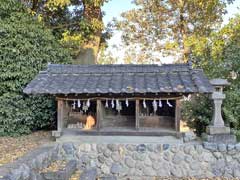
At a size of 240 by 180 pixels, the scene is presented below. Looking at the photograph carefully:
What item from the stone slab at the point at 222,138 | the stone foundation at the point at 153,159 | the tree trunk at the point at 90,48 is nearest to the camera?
the stone foundation at the point at 153,159

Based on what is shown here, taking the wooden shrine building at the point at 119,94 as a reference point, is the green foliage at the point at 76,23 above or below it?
above

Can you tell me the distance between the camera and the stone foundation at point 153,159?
619 cm

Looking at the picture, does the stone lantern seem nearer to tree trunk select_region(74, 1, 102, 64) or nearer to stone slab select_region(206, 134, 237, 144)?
stone slab select_region(206, 134, 237, 144)

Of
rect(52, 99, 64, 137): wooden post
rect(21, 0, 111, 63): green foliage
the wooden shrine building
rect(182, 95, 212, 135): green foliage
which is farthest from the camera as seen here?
rect(21, 0, 111, 63): green foliage

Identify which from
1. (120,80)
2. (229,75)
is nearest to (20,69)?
(120,80)

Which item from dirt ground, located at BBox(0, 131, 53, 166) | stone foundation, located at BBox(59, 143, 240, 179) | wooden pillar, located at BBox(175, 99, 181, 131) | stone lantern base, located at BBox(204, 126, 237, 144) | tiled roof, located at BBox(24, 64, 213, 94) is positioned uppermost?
tiled roof, located at BBox(24, 64, 213, 94)

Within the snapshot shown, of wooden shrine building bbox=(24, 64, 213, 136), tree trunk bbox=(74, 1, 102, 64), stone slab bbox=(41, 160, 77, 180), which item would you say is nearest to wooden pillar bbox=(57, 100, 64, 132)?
wooden shrine building bbox=(24, 64, 213, 136)

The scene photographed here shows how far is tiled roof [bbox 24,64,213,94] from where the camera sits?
6398mm

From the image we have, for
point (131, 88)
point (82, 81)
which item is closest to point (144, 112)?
point (131, 88)

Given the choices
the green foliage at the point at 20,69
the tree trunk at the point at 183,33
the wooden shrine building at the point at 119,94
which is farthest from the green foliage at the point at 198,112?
the tree trunk at the point at 183,33

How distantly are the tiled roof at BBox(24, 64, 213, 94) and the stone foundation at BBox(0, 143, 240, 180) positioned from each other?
48.7 inches

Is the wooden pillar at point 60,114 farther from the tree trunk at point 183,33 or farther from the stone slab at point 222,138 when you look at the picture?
the tree trunk at point 183,33

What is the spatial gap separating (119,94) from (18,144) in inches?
110

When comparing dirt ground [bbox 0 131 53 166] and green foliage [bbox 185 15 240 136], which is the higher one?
green foliage [bbox 185 15 240 136]
